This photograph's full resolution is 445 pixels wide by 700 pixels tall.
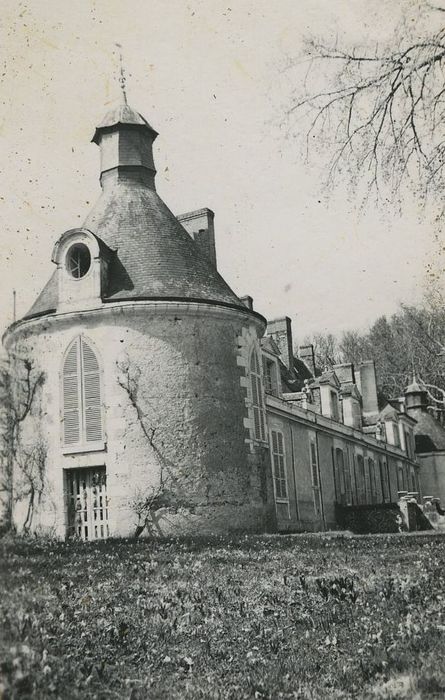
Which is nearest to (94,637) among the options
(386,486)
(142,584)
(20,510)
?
(142,584)

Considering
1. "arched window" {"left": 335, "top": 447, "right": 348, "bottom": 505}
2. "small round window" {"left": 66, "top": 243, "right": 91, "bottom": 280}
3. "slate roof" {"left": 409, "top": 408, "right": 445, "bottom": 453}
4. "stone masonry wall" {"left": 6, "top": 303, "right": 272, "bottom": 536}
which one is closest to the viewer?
"stone masonry wall" {"left": 6, "top": 303, "right": 272, "bottom": 536}

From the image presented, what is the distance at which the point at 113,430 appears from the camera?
16.9 meters

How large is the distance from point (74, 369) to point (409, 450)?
3074 centimetres

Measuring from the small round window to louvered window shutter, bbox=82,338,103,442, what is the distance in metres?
1.58

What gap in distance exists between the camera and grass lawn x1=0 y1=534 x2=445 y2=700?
5.56 meters

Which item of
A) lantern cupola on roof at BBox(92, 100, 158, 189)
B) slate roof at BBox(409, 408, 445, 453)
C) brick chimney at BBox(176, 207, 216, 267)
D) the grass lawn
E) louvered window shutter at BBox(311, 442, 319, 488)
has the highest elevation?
lantern cupola on roof at BBox(92, 100, 158, 189)

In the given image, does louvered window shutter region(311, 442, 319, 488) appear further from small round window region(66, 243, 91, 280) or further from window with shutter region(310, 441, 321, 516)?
small round window region(66, 243, 91, 280)

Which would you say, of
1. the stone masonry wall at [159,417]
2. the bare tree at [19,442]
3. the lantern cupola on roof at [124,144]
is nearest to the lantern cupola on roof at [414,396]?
the lantern cupola on roof at [124,144]

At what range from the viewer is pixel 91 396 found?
17172 mm

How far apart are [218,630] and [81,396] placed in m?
10.6

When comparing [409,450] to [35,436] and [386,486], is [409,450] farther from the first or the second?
[35,436]

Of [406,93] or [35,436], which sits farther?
[35,436]

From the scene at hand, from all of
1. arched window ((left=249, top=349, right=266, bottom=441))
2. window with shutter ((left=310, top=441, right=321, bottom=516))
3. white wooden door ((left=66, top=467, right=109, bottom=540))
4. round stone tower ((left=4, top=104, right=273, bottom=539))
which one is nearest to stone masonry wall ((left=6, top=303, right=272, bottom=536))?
round stone tower ((left=4, top=104, right=273, bottom=539))

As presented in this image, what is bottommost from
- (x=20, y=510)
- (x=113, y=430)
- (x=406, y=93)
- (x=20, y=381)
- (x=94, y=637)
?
(x=94, y=637)
